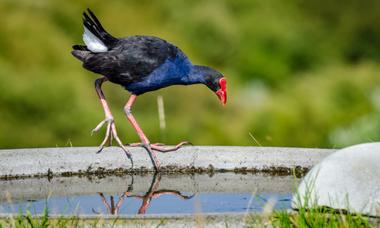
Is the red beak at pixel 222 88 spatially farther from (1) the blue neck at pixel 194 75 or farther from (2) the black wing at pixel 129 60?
(2) the black wing at pixel 129 60

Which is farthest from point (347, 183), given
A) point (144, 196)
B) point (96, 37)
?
point (96, 37)

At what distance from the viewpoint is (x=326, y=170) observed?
381 centimetres

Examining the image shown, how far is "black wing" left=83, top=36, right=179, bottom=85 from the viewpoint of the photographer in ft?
17.7

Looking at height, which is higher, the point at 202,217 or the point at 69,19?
the point at 69,19

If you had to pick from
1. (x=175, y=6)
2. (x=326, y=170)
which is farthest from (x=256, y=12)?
(x=326, y=170)

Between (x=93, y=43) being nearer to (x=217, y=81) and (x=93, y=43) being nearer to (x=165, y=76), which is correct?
(x=165, y=76)

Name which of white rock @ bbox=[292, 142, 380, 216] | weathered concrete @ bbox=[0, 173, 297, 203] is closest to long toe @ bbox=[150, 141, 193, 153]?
weathered concrete @ bbox=[0, 173, 297, 203]

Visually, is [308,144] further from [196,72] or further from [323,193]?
[323,193]

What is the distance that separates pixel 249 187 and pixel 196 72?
132 cm

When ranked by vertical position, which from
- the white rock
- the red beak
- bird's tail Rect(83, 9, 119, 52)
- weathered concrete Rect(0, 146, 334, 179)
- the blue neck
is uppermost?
bird's tail Rect(83, 9, 119, 52)

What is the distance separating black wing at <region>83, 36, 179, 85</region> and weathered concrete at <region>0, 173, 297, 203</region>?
0.75m

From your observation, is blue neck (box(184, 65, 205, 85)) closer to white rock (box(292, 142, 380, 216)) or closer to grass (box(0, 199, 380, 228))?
white rock (box(292, 142, 380, 216))

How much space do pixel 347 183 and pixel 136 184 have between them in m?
1.28

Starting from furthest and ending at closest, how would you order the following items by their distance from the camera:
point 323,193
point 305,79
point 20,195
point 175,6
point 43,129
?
point 175,6 → point 305,79 → point 43,129 → point 20,195 → point 323,193
